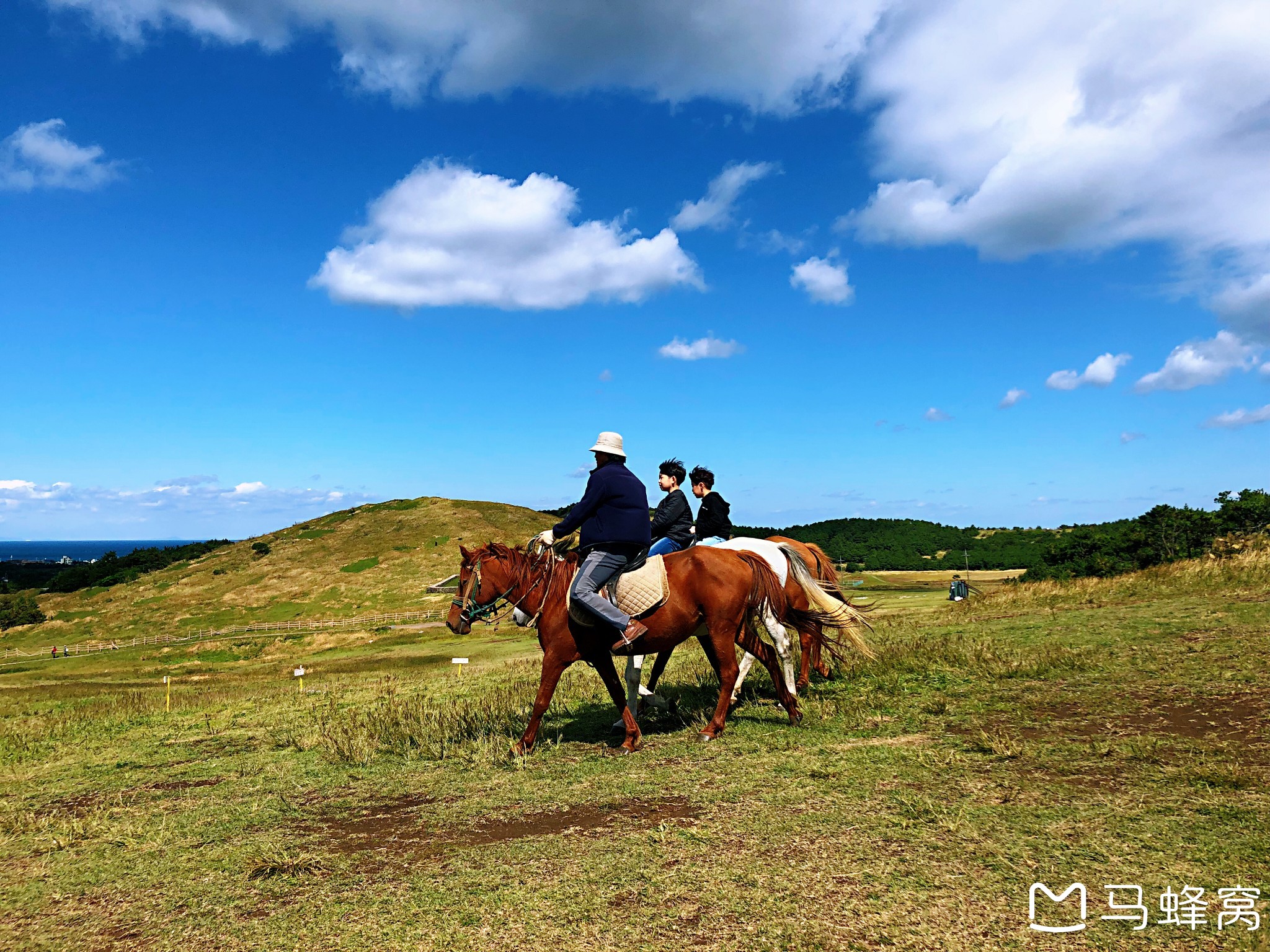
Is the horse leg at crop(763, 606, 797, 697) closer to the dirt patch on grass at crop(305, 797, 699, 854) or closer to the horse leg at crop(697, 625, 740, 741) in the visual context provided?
the horse leg at crop(697, 625, 740, 741)

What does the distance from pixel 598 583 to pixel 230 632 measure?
157ft

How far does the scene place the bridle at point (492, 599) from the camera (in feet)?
27.4

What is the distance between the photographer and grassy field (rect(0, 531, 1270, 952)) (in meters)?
3.81

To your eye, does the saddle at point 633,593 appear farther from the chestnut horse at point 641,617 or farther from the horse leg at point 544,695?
the horse leg at point 544,695

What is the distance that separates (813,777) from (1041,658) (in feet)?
16.3

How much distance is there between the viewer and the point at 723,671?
8.09 meters

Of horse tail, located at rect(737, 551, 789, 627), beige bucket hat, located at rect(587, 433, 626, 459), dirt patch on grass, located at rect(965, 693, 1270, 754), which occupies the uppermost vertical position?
beige bucket hat, located at rect(587, 433, 626, 459)

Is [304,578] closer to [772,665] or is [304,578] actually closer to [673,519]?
[673,519]

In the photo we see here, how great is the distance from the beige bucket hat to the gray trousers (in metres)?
1.15

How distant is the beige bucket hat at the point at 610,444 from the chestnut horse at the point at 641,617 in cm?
132

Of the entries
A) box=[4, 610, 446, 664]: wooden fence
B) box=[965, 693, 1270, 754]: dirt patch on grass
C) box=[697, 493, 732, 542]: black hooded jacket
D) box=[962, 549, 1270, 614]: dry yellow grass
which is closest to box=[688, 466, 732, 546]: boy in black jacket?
box=[697, 493, 732, 542]: black hooded jacket

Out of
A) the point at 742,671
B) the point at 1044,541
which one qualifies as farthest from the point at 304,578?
the point at 1044,541

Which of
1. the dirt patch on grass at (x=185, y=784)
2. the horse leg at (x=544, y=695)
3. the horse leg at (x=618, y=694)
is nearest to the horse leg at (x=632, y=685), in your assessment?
the horse leg at (x=618, y=694)

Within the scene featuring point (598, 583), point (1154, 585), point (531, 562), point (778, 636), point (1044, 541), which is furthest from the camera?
point (1044, 541)
